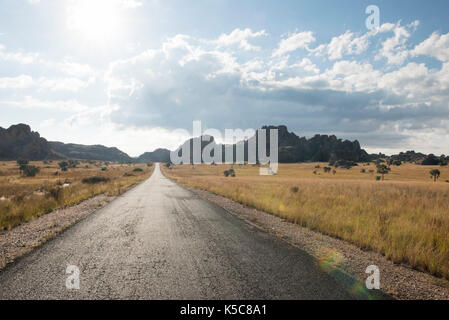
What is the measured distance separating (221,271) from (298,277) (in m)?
1.57

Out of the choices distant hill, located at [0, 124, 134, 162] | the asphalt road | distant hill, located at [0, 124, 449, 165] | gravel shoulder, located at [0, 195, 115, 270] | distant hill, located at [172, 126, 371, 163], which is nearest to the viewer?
the asphalt road

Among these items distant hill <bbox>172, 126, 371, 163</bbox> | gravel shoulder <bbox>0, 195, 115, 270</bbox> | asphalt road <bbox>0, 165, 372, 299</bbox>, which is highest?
distant hill <bbox>172, 126, 371, 163</bbox>

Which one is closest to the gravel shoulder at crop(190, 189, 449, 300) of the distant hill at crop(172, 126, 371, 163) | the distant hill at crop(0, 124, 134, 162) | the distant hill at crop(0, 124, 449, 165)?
the distant hill at crop(172, 126, 371, 163)

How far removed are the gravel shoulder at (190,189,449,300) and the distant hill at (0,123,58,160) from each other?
192 metres

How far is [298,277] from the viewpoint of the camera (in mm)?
4629

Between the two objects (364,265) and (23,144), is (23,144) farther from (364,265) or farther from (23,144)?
(364,265)

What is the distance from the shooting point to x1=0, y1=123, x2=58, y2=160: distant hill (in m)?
152

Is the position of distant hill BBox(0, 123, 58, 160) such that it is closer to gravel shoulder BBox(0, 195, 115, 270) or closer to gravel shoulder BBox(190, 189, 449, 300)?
gravel shoulder BBox(0, 195, 115, 270)

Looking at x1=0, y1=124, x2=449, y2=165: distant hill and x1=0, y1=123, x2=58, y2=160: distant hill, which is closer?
x1=0, y1=124, x2=449, y2=165: distant hill

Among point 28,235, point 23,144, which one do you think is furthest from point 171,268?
point 23,144

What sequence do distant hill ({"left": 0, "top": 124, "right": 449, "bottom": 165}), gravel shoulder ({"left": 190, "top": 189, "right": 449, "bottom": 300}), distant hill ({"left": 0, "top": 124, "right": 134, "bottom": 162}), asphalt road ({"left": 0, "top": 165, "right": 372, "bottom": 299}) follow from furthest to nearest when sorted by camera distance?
distant hill ({"left": 0, "top": 124, "right": 134, "bottom": 162}), distant hill ({"left": 0, "top": 124, "right": 449, "bottom": 165}), gravel shoulder ({"left": 190, "top": 189, "right": 449, "bottom": 300}), asphalt road ({"left": 0, "top": 165, "right": 372, "bottom": 299})

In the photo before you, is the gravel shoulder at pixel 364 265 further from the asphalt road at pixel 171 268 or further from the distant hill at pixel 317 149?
the distant hill at pixel 317 149

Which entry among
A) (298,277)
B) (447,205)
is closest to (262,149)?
(447,205)
